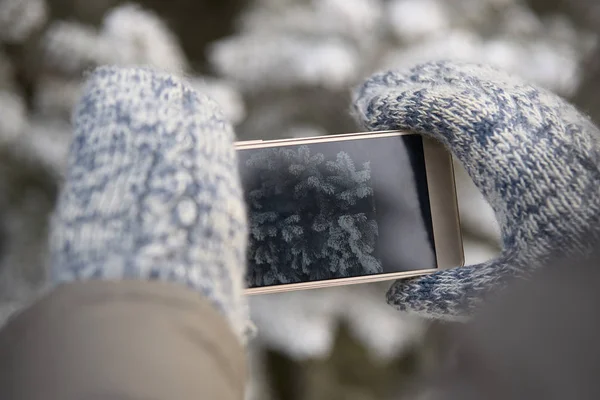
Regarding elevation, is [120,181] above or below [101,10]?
below

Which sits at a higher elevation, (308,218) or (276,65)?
(276,65)

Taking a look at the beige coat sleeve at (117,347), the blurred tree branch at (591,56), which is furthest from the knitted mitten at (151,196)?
the blurred tree branch at (591,56)

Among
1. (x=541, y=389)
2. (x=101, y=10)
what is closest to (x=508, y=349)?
(x=541, y=389)

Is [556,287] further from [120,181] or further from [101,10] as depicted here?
[101,10]

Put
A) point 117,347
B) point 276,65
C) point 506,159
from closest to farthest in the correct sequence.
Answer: point 117,347 → point 506,159 → point 276,65

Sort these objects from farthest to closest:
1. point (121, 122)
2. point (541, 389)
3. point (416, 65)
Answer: point (416, 65) < point (121, 122) < point (541, 389)

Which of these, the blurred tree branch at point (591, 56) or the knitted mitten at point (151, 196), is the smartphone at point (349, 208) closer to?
the knitted mitten at point (151, 196)

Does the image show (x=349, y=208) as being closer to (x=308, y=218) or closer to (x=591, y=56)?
(x=308, y=218)

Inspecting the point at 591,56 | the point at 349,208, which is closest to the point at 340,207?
the point at 349,208
